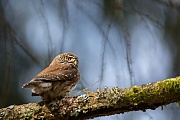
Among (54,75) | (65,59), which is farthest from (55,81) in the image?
(65,59)

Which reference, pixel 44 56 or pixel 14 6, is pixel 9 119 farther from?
pixel 14 6

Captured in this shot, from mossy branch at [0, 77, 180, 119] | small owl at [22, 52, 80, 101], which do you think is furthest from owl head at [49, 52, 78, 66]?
mossy branch at [0, 77, 180, 119]

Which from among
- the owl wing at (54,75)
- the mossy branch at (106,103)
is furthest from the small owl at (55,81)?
the mossy branch at (106,103)

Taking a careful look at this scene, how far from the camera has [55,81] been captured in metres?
3.05

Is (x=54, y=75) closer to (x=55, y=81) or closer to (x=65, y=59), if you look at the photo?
(x=55, y=81)

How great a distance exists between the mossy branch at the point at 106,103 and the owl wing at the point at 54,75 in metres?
0.24

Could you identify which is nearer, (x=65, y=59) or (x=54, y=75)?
(x=54, y=75)

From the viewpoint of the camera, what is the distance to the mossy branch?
99.8 inches

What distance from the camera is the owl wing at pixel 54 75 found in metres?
2.93

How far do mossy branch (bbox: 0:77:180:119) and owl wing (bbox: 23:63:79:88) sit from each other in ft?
0.77

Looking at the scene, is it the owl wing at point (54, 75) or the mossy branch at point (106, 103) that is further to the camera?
the owl wing at point (54, 75)

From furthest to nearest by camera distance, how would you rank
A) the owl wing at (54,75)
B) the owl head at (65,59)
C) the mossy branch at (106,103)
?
the owl head at (65,59) → the owl wing at (54,75) → the mossy branch at (106,103)

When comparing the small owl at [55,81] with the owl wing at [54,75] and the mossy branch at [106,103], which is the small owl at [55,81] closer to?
the owl wing at [54,75]

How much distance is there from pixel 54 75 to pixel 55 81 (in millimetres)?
52
